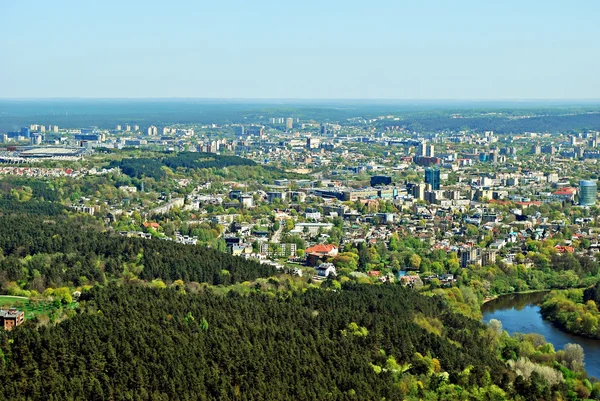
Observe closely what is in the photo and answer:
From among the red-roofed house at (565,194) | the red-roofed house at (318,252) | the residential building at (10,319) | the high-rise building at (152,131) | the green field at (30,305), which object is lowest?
the high-rise building at (152,131)

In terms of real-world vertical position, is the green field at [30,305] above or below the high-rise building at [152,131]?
above

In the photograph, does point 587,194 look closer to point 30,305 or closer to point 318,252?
point 318,252

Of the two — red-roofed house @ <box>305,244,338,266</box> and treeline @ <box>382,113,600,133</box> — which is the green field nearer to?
red-roofed house @ <box>305,244,338,266</box>

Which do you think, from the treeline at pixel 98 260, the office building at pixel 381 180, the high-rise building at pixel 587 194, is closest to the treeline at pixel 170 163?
the office building at pixel 381 180

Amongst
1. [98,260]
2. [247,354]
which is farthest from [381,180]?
[247,354]

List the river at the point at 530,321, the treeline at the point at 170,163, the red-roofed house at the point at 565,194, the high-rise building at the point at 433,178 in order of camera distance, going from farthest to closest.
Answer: the high-rise building at the point at 433,178
the treeline at the point at 170,163
the red-roofed house at the point at 565,194
the river at the point at 530,321

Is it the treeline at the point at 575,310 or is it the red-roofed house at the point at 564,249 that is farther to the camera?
the red-roofed house at the point at 564,249

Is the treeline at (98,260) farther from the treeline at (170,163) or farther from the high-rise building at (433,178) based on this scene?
the high-rise building at (433,178)
